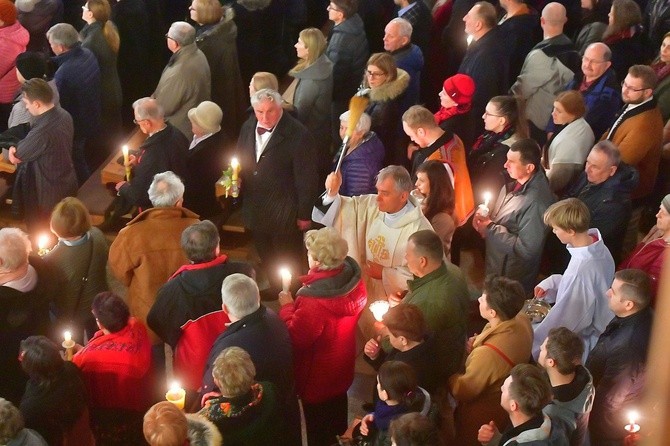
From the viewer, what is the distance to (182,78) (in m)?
7.61

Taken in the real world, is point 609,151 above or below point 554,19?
above

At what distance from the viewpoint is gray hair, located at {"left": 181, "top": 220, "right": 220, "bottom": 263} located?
478cm

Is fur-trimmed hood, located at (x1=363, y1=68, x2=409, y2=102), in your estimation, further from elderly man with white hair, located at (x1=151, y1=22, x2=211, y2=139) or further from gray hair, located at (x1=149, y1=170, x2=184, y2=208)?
gray hair, located at (x1=149, y1=170, x2=184, y2=208)

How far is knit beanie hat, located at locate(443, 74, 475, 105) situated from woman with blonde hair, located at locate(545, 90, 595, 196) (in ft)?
2.26

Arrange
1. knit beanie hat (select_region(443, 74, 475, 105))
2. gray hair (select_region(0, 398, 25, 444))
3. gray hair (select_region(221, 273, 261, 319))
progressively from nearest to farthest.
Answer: gray hair (select_region(0, 398, 25, 444)) < gray hair (select_region(221, 273, 261, 319)) < knit beanie hat (select_region(443, 74, 475, 105))

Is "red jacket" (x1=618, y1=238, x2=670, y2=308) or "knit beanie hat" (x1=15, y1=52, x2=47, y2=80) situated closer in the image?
"red jacket" (x1=618, y1=238, x2=670, y2=308)

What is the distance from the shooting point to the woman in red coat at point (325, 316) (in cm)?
460

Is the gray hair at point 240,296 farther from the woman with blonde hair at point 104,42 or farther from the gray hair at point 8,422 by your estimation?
the woman with blonde hair at point 104,42

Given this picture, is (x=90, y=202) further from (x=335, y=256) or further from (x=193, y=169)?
(x=335, y=256)

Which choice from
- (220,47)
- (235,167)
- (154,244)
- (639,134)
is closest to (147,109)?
(235,167)

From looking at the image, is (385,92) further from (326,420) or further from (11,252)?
(11,252)

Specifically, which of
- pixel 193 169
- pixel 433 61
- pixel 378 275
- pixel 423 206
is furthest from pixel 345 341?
pixel 433 61

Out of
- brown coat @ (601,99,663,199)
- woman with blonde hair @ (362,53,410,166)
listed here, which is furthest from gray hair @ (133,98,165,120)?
brown coat @ (601,99,663,199)

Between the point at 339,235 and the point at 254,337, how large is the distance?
75 cm
